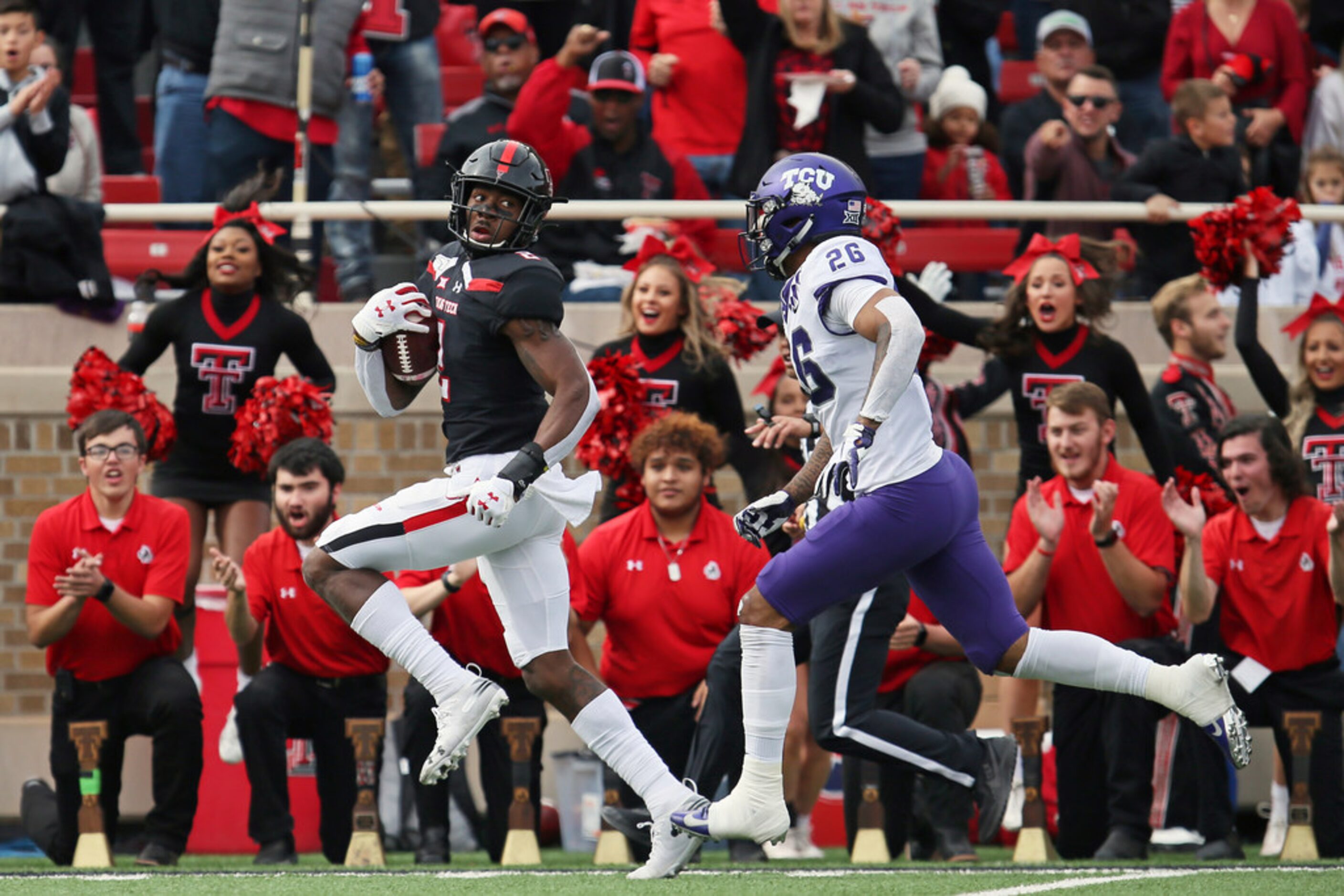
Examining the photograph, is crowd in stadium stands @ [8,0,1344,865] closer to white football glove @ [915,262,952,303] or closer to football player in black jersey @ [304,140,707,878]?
white football glove @ [915,262,952,303]

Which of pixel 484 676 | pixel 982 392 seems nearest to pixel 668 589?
pixel 484 676

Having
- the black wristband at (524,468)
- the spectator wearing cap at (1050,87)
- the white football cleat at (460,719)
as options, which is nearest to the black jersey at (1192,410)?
the spectator wearing cap at (1050,87)

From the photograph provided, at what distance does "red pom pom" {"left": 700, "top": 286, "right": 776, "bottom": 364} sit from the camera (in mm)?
8711

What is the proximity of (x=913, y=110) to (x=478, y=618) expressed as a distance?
3.93 m

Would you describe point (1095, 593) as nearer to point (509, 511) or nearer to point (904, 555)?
point (904, 555)

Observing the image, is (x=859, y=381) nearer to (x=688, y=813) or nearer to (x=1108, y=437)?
(x=688, y=813)

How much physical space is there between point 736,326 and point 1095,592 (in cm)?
188

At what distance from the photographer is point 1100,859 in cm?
755

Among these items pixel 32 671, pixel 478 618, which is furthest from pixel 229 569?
pixel 32 671

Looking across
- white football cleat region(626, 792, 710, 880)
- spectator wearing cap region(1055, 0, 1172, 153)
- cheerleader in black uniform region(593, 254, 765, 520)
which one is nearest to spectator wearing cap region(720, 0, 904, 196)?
cheerleader in black uniform region(593, 254, 765, 520)

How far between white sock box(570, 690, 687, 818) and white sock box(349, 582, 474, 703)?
1.34 feet

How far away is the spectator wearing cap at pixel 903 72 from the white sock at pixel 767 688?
4.71 metres

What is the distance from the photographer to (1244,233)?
858 centimetres

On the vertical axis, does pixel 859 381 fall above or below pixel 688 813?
above
